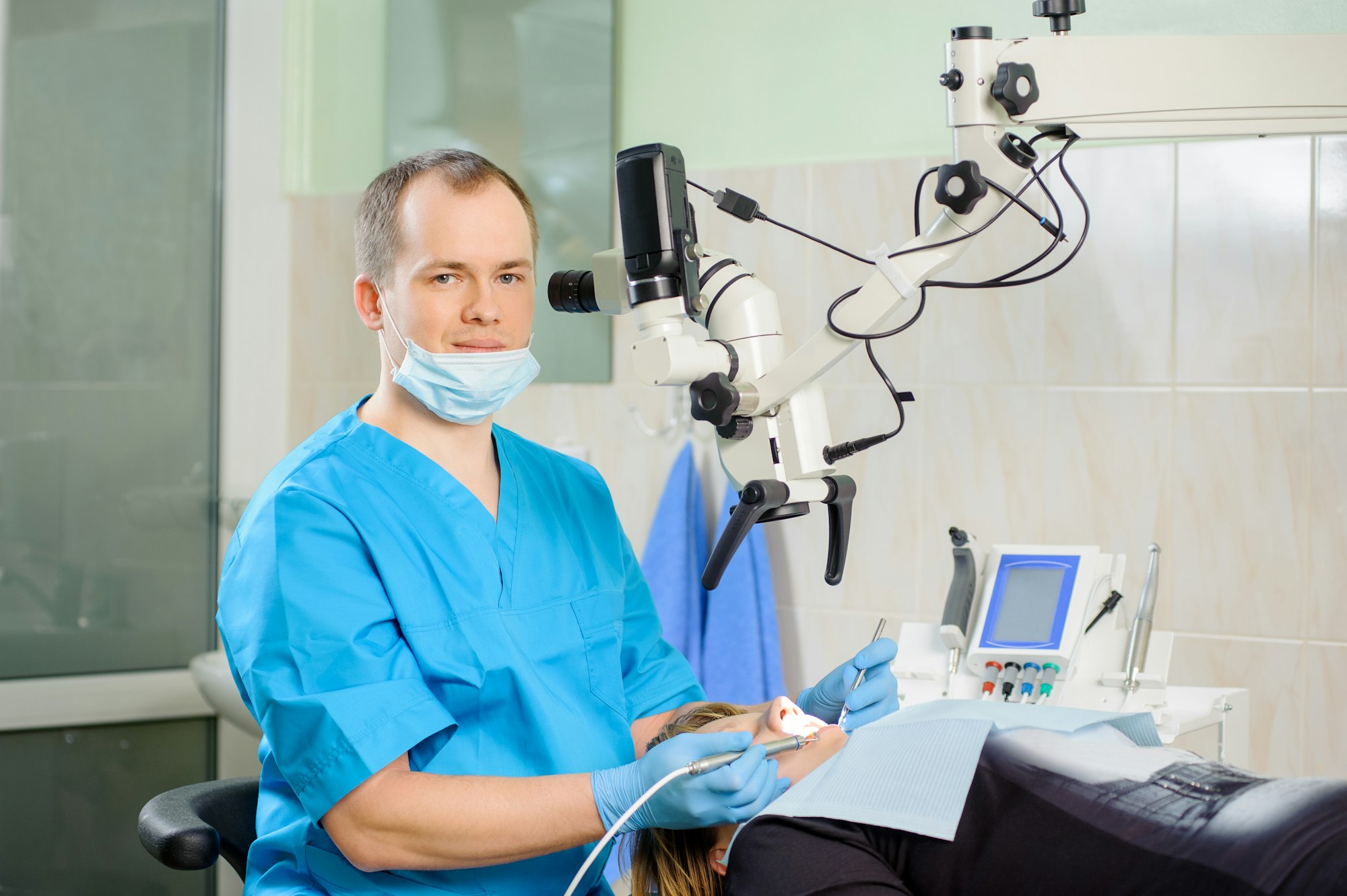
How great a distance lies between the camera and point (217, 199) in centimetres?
255

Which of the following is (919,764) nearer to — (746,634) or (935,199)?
(935,199)

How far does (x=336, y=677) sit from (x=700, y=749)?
36 cm

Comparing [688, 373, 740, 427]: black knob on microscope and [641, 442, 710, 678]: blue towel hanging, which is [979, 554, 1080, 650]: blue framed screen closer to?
[641, 442, 710, 678]: blue towel hanging

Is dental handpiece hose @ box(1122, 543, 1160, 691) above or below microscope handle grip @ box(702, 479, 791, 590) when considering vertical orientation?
below

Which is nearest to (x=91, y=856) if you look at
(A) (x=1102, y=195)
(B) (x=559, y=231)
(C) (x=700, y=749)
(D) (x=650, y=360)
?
(B) (x=559, y=231)

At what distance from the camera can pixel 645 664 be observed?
1.54 m

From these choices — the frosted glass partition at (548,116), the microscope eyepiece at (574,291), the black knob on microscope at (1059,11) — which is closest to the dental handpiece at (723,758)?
the microscope eyepiece at (574,291)

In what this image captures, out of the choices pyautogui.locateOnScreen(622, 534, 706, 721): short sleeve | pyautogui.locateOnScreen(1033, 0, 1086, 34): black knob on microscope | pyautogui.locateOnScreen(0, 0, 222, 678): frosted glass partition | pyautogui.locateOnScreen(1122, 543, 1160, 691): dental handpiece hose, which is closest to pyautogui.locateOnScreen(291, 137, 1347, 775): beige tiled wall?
pyautogui.locateOnScreen(1122, 543, 1160, 691): dental handpiece hose

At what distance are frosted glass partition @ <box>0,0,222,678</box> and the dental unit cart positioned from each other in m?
1.58

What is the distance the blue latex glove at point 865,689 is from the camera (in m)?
1.33

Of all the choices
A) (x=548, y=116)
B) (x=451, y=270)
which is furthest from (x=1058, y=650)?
(x=548, y=116)

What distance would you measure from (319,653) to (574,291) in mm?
433

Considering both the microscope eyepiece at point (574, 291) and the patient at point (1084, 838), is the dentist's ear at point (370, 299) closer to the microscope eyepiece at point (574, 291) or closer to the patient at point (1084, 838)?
the microscope eyepiece at point (574, 291)

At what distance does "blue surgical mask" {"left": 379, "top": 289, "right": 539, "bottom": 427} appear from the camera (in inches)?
52.2
